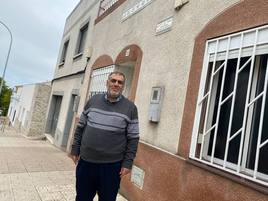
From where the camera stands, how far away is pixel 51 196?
4867mm

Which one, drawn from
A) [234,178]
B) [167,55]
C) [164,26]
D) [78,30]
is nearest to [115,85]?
[234,178]

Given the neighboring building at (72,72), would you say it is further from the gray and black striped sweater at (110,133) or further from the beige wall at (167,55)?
the gray and black striped sweater at (110,133)

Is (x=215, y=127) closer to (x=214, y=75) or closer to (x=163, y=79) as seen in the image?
(x=214, y=75)

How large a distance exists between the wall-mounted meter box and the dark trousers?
1624 mm

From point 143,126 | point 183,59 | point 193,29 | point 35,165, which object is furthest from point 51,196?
point 193,29

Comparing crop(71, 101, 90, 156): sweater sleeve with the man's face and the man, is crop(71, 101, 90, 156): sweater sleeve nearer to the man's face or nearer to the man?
the man

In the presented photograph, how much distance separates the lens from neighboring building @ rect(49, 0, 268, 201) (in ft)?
9.95

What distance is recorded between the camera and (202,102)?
376 centimetres

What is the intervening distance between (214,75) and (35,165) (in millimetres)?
5478

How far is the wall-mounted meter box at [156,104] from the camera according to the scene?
182 inches

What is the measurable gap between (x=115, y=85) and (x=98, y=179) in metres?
1.06

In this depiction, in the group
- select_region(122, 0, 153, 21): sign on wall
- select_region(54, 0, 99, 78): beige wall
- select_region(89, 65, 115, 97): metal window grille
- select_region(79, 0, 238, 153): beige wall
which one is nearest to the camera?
select_region(79, 0, 238, 153): beige wall

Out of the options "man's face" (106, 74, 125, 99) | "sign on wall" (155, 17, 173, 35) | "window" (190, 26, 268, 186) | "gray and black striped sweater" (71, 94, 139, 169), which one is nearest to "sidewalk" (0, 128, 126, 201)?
"gray and black striped sweater" (71, 94, 139, 169)

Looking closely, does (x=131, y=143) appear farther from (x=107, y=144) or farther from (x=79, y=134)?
(x=79, y=134)
